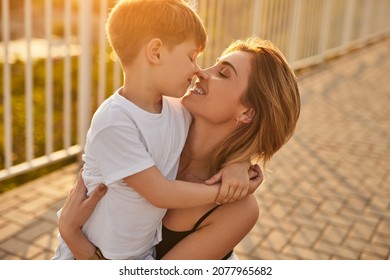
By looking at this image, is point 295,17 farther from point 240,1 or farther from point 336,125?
point 336,125

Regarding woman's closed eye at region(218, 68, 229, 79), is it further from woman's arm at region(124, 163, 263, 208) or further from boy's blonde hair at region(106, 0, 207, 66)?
woman's arm at region(124, 163, 263, 208)

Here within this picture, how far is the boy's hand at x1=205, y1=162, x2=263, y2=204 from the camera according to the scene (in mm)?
1945

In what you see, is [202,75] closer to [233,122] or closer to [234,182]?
[233,122]

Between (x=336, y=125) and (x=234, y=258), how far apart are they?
5216mm

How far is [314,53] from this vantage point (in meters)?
11.4

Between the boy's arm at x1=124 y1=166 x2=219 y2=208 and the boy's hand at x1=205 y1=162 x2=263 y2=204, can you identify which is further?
the boy's hand at x1=205 y1=162 x2=263 y2=204

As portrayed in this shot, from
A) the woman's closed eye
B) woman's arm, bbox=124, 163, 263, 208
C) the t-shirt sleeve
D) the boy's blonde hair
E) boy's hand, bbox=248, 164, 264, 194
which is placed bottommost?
boy's hand, bbox=248, 164, 264, 194

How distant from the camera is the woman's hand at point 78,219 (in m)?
1.95

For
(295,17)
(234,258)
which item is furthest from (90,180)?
(295,17)

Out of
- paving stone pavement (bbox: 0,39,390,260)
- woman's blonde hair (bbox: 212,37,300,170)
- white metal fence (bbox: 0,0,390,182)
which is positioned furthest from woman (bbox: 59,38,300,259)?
white metal fence (bbox: 0,0,390,182)

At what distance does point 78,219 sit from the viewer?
1.96 meters

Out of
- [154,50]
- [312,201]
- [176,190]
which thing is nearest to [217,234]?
[176,190]

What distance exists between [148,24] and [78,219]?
2.40ft

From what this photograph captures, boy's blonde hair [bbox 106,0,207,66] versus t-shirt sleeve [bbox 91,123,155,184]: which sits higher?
boy's blonde hair [bbox 106,0,207,66]
